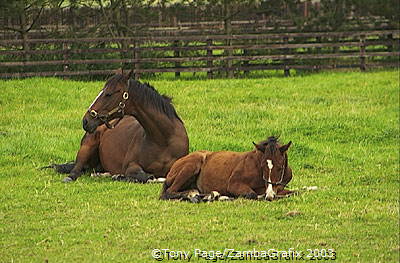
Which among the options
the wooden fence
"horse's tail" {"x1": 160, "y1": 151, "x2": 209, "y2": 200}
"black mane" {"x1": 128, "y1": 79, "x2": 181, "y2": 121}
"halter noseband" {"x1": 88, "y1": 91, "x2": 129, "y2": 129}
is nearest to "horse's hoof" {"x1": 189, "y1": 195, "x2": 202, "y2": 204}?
"horse's tail" {"x1": 160, "y1": 151, "x2": 209, "y2": 200}

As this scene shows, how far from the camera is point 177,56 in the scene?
2842 centimetres

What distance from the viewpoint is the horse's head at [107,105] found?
12.6 metres

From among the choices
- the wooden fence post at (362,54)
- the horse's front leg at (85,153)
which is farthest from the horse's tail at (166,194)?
the wooden fence post at (362,54)

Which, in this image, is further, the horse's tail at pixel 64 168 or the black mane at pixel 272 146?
the horse's tail at pixel 64 168

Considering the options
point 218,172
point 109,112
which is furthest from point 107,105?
point 218,172

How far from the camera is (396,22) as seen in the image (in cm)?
3288

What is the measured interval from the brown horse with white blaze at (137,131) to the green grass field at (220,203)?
48cm

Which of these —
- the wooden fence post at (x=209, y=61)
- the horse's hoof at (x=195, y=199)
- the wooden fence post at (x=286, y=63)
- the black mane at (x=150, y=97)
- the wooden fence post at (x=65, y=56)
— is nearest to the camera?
the horse's hoof at (x=195, y=199)

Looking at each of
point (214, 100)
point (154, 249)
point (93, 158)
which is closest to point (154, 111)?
point (93, 158)

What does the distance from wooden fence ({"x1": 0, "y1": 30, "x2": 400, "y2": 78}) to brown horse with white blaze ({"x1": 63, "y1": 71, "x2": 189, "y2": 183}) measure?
12.6 meters

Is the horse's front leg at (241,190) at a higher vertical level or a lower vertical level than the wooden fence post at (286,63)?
higher

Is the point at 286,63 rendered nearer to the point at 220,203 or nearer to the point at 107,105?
the point at 107,105

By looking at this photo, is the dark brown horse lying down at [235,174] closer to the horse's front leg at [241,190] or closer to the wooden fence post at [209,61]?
the horse's front leg at [241,190]

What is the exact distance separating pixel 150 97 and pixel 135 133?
99 centimetres
